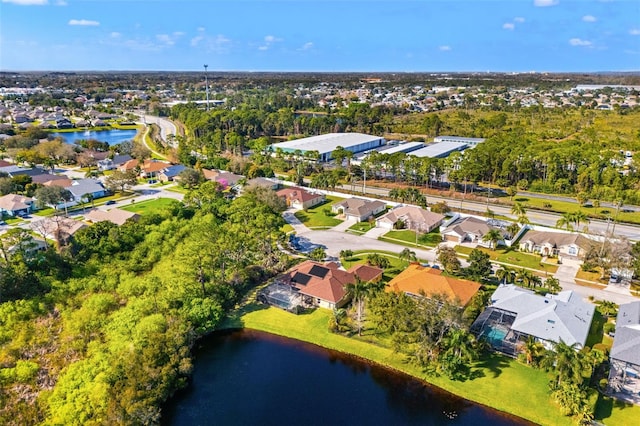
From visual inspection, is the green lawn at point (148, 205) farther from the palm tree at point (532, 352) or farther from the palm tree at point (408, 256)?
the palm tree at point (532, 352)

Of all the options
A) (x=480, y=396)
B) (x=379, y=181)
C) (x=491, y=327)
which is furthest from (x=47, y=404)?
(x=379, y=181)

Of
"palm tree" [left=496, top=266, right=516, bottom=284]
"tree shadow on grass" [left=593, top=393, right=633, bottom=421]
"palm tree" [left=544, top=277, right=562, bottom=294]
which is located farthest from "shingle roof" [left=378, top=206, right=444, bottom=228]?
"tree shadow on grass" [left=593, top=393, right=633, bottom=421]

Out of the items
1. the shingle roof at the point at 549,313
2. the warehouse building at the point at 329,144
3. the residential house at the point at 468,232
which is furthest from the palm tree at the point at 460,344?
the warehouse building at the point at 329,144

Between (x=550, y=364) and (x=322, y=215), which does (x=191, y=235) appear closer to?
(x=322, y=215)

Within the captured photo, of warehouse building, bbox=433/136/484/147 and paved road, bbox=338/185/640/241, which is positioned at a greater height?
warehouse building, bbox=433/136/484/147

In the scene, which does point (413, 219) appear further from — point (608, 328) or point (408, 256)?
point (608, 328)

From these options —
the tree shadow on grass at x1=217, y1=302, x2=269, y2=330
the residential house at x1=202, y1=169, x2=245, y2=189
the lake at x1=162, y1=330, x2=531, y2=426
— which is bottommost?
the lake at x1=162, y1=330, x2=531, y2=426

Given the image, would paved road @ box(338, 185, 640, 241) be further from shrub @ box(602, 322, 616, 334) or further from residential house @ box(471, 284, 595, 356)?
residential house @ box(471, 284, 595, 356)
